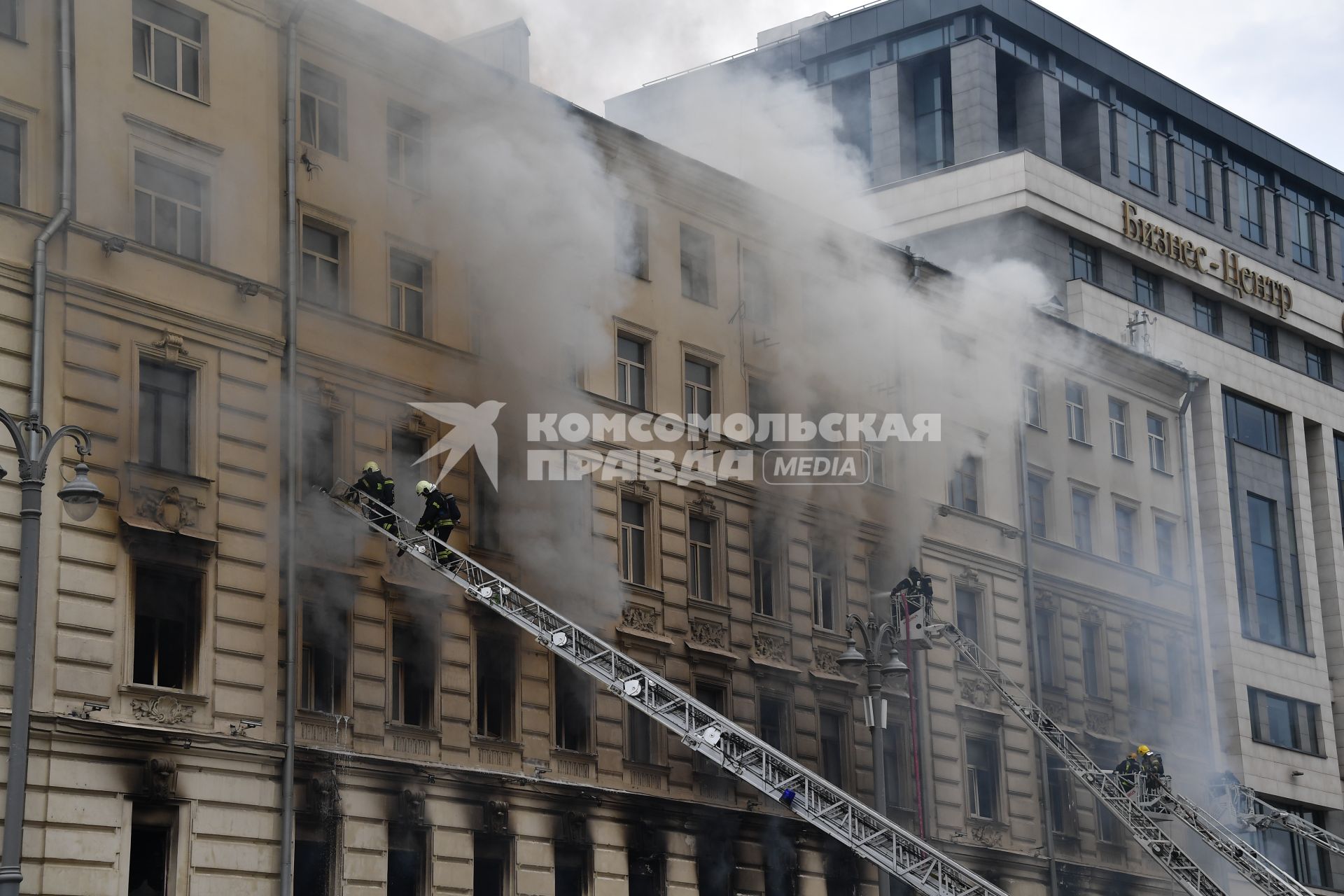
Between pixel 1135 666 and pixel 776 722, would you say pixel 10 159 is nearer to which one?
pixel 776 722

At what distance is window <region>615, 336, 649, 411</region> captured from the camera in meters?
35.3

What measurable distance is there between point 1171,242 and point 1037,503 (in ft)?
44.3

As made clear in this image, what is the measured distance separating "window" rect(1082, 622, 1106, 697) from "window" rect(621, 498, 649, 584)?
635 inches

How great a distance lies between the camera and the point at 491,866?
99.5ft

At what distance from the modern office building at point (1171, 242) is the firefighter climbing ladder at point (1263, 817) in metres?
1.42

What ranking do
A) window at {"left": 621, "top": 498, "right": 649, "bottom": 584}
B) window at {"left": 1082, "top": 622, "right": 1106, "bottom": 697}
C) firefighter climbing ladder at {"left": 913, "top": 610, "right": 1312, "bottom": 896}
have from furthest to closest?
window at {"left": 1082, "top": 622, "right": 1106, "bottom": 697} < firefighter climbing ladder at {"left": 913, "top": 610, "right": 1312, "bottom": 896} < window at {"left": 621, "top": 498, "right": 649, "bottom": 584}

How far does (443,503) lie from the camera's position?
29.0 metres

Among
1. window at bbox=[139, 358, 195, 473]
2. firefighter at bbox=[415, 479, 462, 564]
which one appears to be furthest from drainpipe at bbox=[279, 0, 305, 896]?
firefighter at bbox=[415, 479, 462, 564]

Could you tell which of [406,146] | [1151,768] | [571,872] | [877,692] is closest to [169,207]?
[406,146]

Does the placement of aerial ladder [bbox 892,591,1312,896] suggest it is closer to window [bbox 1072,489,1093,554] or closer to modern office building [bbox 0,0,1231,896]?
modern office building [bbox 0,0,1231,896]

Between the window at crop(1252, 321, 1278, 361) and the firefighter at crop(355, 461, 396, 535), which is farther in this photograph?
the window at crop(1252, 321, 1278, 361)

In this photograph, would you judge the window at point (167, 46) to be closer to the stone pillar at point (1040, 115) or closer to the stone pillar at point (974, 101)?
the stone pillar at point (974, 101)

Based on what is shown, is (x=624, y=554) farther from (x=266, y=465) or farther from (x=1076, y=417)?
(x=1076, y=417)

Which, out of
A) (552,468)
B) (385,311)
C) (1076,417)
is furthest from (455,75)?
(1076,417)
